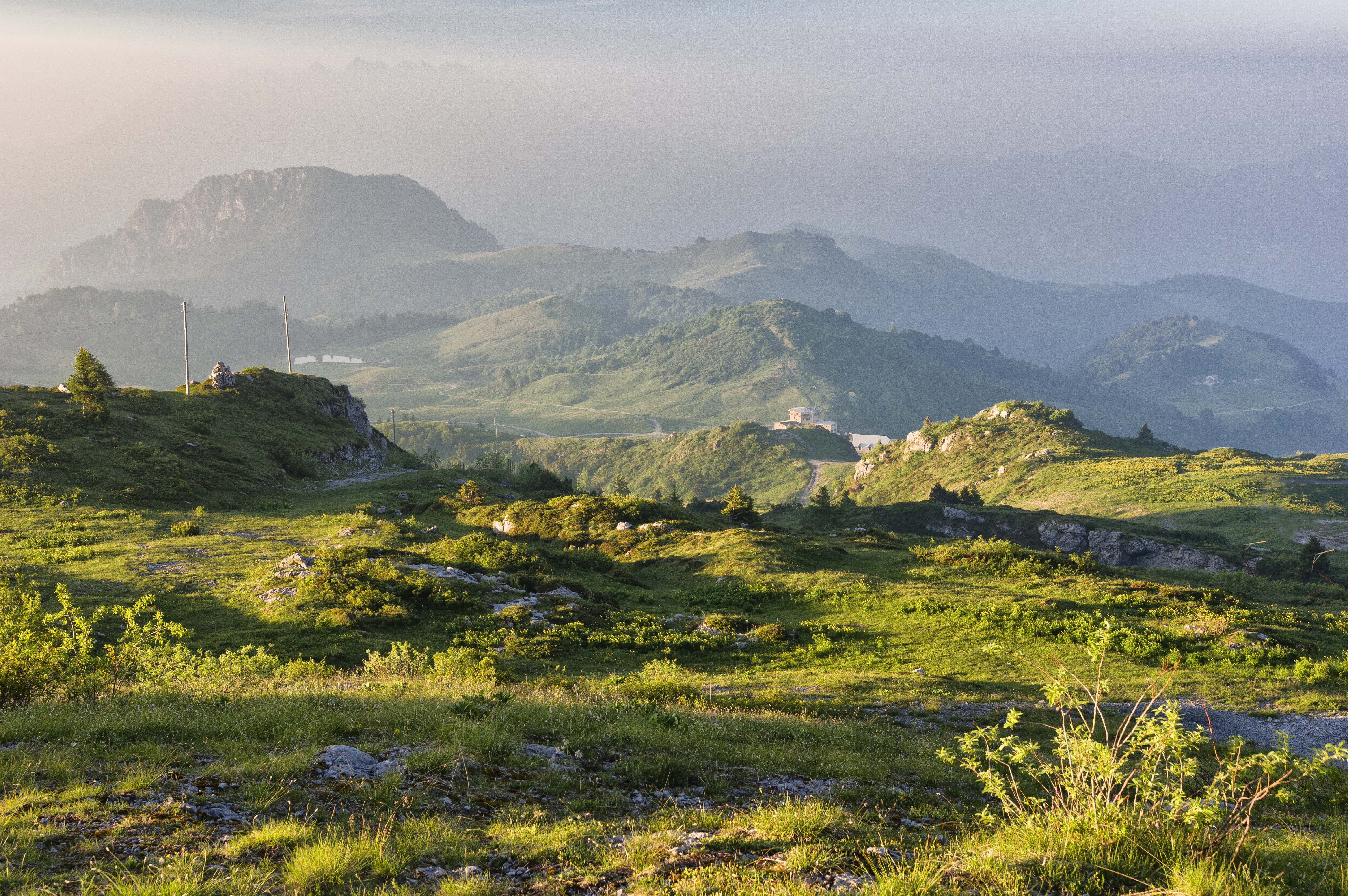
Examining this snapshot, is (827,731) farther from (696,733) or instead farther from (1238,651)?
(1238,651)

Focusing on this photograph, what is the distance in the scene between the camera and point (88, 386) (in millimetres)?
55375

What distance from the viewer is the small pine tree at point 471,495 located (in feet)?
181

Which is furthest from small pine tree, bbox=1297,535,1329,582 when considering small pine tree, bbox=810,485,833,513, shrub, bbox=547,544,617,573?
shrub, bbox=547,544,617,573

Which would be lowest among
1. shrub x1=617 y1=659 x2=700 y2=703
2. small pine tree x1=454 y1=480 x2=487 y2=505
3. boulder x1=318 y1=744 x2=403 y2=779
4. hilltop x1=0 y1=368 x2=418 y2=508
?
shrub x1=617 y1=659 x2=700 y2=703

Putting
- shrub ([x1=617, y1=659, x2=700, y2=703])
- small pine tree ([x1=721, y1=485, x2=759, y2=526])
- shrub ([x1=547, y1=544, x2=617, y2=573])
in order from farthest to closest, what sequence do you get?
small pine tree ([x1=721, y1=485, x2=759, y2=526]) < shrub ([x1=547, y1=544, x2=617, y2=573]) < shrub ([x1=617, y1=659, x2=700, y2=703])

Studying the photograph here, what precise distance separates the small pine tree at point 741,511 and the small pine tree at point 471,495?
19238mm

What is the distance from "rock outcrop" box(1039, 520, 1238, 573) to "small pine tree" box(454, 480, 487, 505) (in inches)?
2136

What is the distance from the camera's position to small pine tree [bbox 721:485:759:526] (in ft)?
177

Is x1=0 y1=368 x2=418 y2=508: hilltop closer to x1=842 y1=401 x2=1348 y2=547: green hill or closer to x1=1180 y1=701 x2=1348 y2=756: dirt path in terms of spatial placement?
x1=1180 y1=701 x2=1348 y2=756: dirt path

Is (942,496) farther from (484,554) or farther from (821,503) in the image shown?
(484,554)

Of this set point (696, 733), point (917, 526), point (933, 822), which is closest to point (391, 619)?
point (696, 733)

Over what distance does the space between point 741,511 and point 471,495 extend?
21.0 metres

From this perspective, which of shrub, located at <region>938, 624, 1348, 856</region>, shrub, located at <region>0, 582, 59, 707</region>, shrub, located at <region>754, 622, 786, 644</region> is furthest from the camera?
shrub, located at <region>754, 622, 786, 644</region>

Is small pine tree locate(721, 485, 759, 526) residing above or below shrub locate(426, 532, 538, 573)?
below
